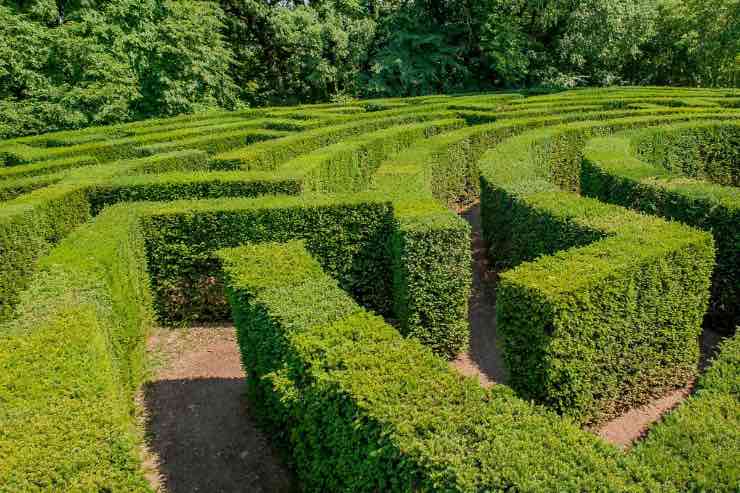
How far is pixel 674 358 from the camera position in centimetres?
748

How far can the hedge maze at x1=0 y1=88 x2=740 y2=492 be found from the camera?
3.95 metres

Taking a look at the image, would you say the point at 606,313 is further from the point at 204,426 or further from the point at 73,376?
the point at 73,376

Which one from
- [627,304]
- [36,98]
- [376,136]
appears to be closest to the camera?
[627,304]

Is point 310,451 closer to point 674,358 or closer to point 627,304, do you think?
point 627,304

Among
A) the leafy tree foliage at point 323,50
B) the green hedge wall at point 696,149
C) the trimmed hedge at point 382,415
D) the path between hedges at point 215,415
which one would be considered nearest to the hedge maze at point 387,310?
the trimmed hedge at point 382,415

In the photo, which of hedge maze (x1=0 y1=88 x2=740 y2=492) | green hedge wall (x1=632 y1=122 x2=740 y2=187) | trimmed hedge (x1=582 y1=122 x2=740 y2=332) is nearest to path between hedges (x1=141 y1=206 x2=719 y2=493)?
hedge maze (x1=0 y1=88 x2=740 y2=492)

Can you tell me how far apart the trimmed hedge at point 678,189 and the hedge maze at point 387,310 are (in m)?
0.05

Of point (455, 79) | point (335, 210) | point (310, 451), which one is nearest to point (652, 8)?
point (455, 79)

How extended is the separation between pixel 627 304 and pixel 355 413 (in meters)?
4.30

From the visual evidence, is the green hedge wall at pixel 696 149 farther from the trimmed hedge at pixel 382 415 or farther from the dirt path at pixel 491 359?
the trimmed hedge at pixel 382 415

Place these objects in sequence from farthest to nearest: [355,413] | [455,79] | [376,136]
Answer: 1. [455,79]
2. [376,136]
3. [355,413]

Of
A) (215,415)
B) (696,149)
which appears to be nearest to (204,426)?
(215,415)

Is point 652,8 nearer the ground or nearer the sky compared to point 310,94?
nearer the sky

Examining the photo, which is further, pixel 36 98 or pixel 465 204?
pixel 36 98
